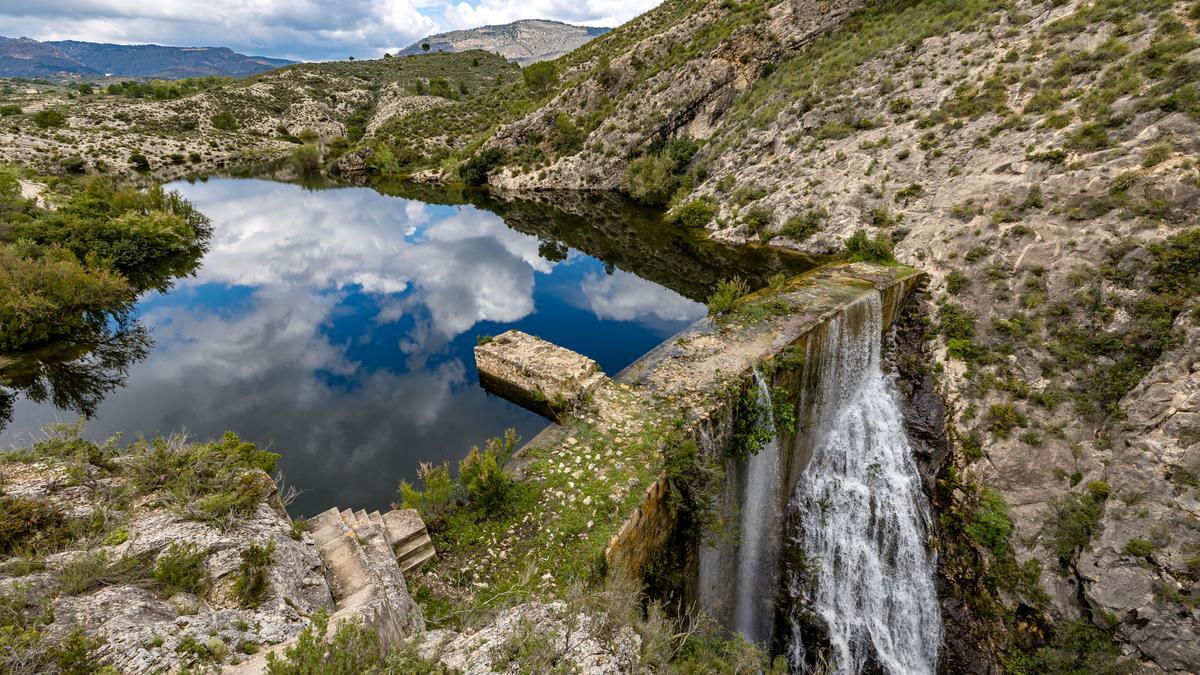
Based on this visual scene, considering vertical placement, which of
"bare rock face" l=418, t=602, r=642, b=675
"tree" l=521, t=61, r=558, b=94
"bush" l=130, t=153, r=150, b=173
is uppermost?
"tree" l=521, t=61, r=558, b=94

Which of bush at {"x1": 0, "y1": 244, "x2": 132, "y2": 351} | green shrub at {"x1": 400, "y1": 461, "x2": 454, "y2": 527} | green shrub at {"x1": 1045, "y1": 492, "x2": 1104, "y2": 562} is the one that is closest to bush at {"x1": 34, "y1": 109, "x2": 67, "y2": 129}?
bush at {"x1": 0, "y1": 244, "x2": 132, "y2": 351}

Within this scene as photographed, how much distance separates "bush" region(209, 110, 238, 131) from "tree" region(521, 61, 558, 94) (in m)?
54.7

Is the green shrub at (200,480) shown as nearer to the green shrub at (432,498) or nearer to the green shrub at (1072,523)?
the green shrub at (432,498)

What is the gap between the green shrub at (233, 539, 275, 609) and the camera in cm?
501

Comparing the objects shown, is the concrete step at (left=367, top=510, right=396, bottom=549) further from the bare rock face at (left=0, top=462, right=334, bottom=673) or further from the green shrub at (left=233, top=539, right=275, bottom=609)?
the green shrub at (left=233, top=539, right=275, bottom=609)

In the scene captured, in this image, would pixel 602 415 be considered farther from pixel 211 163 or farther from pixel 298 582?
pixel 211 163

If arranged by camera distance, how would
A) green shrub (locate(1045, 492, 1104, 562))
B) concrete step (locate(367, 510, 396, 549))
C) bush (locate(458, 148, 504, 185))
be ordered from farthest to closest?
bush (locate(458, 148, 504, 185)), green shrub (locate(1045, 492, 1104, 562)), concrete step (locate(367, 510, 396, 549))

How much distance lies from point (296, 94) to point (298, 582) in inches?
4326

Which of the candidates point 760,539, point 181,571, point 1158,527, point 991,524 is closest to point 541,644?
point 181,571

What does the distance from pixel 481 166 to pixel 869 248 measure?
138 ft

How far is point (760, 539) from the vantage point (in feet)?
39.9

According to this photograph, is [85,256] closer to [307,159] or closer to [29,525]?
[29,525]

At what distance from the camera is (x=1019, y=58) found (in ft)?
76.7

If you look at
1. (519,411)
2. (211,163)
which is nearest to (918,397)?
(519,411)
